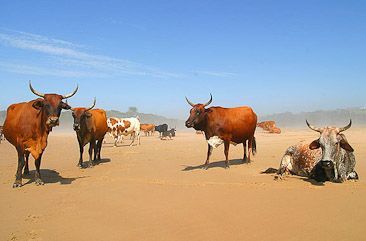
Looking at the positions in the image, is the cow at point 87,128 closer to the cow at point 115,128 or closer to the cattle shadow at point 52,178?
the cattle shadow at point 52,178

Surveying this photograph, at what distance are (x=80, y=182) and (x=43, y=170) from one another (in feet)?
10.3

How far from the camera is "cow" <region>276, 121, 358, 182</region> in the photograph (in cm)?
689

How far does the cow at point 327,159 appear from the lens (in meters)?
6.89

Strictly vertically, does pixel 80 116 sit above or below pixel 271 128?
above

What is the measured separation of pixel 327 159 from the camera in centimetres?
668

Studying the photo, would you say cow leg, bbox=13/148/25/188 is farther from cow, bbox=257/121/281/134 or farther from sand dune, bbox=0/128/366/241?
cow, bbox=257/121/281/134

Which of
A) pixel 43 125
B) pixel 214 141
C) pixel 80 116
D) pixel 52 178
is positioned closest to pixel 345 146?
pixel 214 141

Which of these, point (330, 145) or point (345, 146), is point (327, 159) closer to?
point (330, 145)

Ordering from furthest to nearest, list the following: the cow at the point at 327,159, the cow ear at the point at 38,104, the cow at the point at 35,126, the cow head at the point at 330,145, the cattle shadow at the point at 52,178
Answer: the cattle shadow at the point at 52,178 < the cow ear at the point at 38,104 < the cow at the point at 35,126 < the cow at the point at 327,159 < the cow head at the point at 330,145

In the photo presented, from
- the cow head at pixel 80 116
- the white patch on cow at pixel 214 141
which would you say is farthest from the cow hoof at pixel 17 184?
the white patch on cow at pixel 214 141

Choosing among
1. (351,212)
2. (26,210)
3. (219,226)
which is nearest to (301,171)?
(351,212)

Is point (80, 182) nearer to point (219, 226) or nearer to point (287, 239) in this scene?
point (219, 226)

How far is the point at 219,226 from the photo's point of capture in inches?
174

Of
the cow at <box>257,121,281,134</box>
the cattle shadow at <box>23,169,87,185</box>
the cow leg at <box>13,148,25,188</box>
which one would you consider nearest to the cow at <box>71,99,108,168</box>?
the cattle shadow at <box>23,169,87,185</box>
